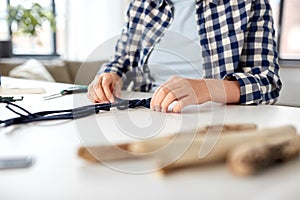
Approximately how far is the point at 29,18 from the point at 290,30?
230 centimetres

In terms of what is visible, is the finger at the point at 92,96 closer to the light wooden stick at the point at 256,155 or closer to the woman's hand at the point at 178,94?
the woman's hand at the point at 178,94

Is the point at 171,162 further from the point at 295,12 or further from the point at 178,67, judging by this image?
the point at 295,12

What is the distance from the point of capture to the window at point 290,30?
8.42 ft

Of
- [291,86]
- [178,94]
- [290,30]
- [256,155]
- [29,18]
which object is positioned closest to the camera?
[256,155]

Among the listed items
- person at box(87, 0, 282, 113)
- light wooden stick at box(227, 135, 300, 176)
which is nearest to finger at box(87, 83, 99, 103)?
person at box(87, 0, 282, 113)

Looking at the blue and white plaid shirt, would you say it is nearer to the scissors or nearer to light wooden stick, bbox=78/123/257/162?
the scissors

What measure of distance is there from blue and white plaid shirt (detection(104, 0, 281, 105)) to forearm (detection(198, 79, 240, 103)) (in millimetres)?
16

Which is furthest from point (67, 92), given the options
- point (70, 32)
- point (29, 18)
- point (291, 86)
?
point (29, 18)

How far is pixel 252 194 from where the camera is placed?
31cm

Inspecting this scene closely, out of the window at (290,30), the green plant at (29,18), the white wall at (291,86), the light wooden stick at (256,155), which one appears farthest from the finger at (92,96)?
the green plant at (29,18)

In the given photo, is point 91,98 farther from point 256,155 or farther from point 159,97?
point 256,155

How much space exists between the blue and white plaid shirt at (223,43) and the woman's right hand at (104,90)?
16 cm

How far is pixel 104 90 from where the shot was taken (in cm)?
84

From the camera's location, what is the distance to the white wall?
2.43 meters
